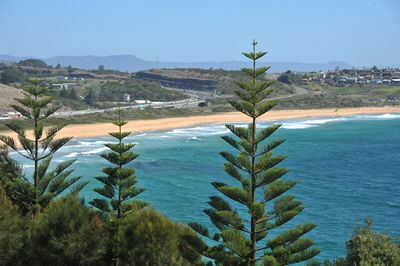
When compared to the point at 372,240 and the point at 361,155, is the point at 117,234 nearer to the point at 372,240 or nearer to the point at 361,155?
the point at 372,240

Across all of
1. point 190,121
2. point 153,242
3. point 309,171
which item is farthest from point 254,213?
point 190,121

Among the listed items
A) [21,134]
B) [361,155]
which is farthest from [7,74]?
[21,134]

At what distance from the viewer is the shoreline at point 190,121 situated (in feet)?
165

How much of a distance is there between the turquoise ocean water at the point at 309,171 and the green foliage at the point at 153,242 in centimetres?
778

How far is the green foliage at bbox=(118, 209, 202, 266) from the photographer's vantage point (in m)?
11.5

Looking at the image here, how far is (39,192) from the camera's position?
1563 centimetres

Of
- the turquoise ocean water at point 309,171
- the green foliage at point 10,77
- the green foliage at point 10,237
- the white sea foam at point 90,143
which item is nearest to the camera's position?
the green foliage at point 10,237

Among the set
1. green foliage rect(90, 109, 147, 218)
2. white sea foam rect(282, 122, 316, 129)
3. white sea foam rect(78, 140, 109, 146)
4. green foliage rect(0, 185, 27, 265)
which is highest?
green foliage rect(90, 109, 147, 218)

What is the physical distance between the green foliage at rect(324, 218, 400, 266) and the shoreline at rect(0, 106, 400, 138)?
37307 mm

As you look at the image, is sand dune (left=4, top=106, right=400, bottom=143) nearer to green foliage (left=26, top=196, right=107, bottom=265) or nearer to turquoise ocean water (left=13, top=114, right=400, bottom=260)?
turquoise ocean water (left=13, top=114, right=400, bottom=260)

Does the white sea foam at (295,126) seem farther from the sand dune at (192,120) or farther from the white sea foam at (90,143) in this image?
the white sea foam at (90,143)

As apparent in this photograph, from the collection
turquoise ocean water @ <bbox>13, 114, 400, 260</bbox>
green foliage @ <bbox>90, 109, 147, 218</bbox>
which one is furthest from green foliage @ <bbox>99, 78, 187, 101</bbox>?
green foliage @ <bbox>90, 109, 147, 218</bbox>

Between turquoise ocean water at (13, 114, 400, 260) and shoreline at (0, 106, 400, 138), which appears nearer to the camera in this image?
turquoise ocean water at (13, 114, 400, 260)

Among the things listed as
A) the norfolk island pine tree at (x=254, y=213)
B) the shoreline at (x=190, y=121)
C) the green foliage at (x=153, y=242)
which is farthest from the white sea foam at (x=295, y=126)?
the green foliage at (x=153, y=242)
